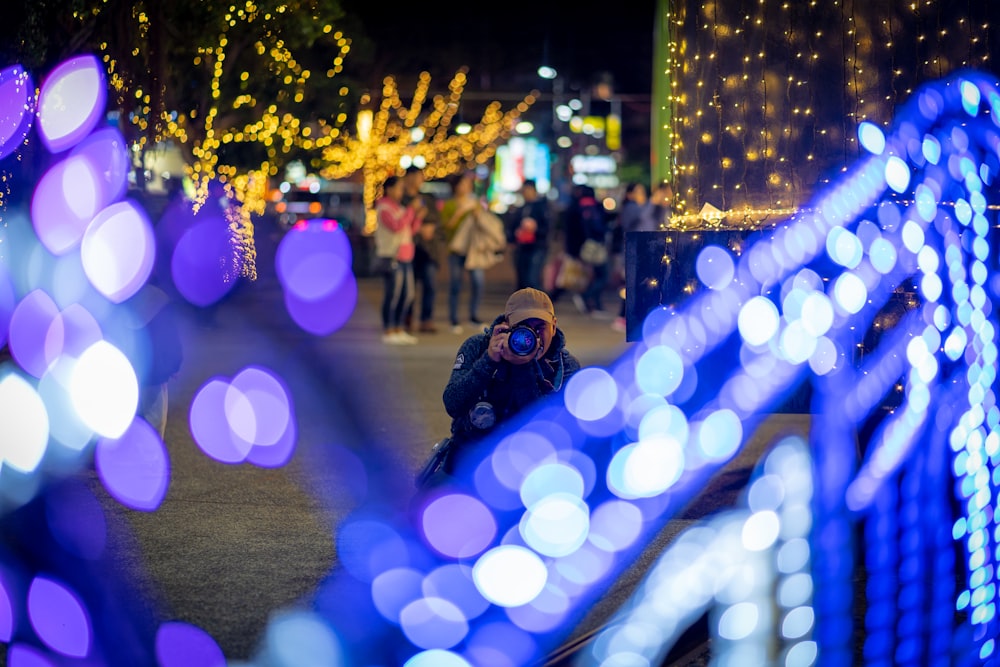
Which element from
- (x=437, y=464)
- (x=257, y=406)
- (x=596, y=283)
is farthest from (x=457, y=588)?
(x=596, y=283)

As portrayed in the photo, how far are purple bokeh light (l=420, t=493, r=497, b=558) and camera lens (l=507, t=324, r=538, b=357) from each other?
2.52 feet

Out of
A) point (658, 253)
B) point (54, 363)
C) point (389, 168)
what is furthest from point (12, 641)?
point (389, 168)

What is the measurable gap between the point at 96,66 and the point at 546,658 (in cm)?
485

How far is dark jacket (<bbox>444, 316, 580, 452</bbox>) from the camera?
5.33 meters

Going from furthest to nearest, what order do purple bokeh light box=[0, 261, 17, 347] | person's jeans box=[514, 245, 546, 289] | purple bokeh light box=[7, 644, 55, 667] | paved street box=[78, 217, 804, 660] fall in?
person's jeans box=[514, 245, 546, 289] < purple bokeh light box=[0, 261, 17, 347] < paved street box=[78, 217, 804, 660] < purple bokeh light box=[7, 644, 55, 667]

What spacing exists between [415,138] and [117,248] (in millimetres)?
26660

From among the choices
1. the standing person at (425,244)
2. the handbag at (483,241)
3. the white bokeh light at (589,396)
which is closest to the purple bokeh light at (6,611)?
the white bokeh light at (589,396)

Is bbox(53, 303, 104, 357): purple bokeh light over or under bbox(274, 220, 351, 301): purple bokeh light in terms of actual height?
under

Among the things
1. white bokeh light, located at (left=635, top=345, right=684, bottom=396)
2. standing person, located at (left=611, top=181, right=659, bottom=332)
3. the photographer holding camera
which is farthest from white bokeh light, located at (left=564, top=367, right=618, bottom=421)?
standing person, located at (left=611, top=181, right=659, bottom=332)

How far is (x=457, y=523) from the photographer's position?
18.1 feet

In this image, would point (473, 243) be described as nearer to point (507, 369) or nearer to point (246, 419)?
point (246, 419)

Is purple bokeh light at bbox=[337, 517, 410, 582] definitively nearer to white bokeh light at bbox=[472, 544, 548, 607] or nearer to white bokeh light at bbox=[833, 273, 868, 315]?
white bokeh light at bbox=[472, 544, 548, 607]

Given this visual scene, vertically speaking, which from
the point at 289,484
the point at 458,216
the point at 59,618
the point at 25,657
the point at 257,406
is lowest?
A: the point at 25,657

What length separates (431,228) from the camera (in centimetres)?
1355
